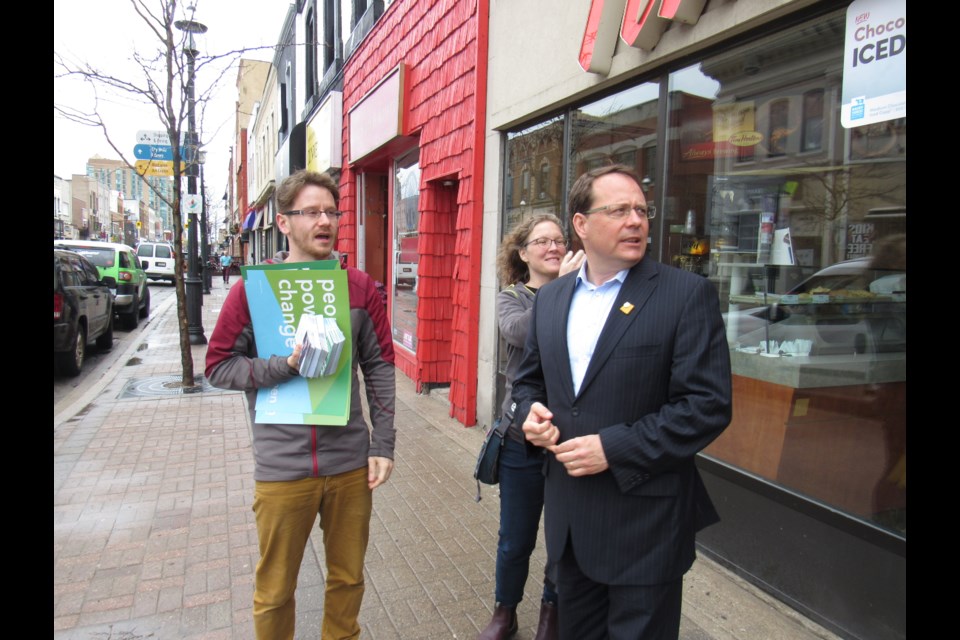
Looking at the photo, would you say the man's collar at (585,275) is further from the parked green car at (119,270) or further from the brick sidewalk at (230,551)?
the parked green car at (119,270)

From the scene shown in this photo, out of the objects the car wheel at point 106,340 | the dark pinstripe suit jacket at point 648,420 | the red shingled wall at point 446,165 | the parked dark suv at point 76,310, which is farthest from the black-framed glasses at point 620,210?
the car wheel at point 106,340

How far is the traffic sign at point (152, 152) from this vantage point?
11.0 m

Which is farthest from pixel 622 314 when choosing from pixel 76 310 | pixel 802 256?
pixel 76 310

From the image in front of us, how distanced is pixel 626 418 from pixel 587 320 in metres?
0.36

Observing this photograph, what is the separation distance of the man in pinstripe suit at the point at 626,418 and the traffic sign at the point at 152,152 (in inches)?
436

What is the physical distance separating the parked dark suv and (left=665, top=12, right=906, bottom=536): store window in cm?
772

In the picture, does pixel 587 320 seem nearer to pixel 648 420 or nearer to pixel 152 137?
pixel 648 420


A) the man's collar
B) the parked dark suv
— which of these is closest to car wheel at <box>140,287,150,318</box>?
the parked dark suv

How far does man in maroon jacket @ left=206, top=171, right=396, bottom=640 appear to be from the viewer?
227cm

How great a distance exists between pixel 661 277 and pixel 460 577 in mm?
2308

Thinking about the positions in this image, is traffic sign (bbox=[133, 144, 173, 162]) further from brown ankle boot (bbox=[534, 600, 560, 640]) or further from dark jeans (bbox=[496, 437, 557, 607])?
brown ankle boot (bbox=[534, 600, 560, 640])
